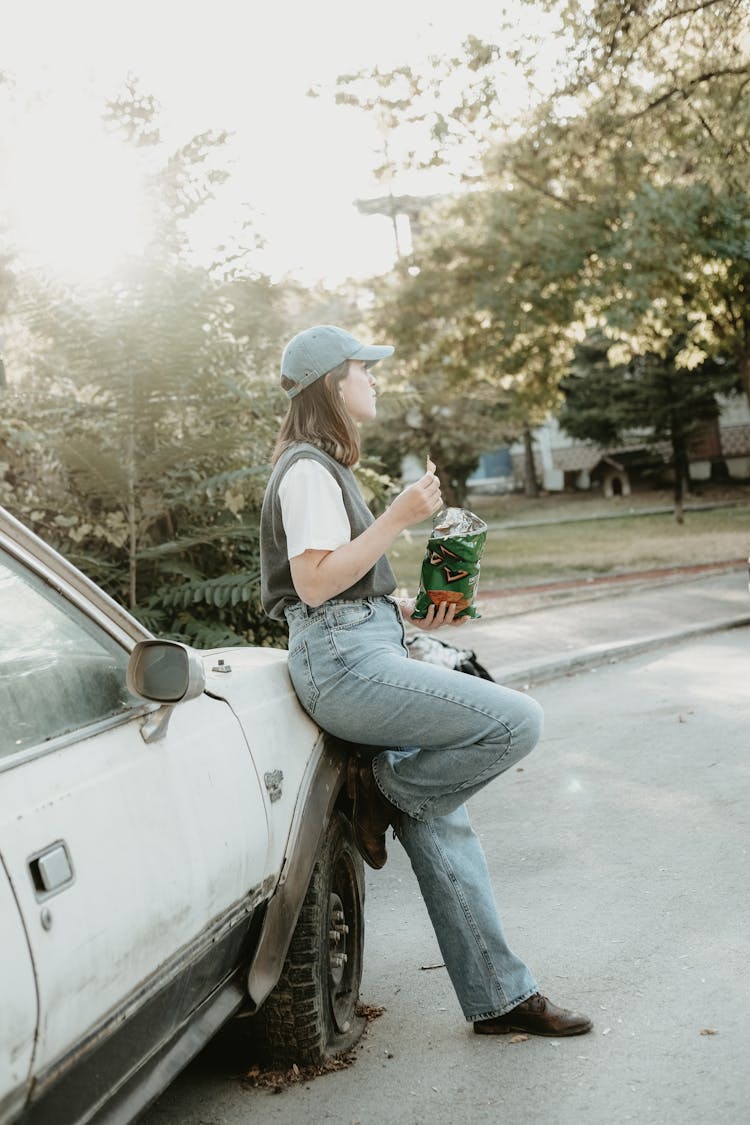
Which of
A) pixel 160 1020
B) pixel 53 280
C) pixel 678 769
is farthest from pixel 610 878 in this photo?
pixel 53 280

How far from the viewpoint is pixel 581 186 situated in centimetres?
2325

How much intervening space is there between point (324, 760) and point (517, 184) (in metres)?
22.5

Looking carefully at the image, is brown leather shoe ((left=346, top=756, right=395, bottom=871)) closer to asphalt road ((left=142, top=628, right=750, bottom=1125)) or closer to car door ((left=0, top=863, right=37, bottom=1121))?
asphalt road ((left=142, top=628, right=750, bottom=1125))

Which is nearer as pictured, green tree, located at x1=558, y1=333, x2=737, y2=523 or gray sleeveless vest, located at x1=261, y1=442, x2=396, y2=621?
gray sleeveless vest, located at x1=261, y1=442, x2=396, y2=621

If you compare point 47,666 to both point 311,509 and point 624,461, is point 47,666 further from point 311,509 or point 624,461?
point 624,461

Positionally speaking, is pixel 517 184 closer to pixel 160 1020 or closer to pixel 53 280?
pixel 53 280

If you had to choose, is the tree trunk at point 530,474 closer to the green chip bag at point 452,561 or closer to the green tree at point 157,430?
the green tree at point 157,430

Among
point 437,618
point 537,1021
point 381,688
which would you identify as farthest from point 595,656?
point 381,688

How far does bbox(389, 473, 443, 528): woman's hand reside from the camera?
3561mm

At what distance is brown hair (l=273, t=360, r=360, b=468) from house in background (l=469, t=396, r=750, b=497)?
38.5m

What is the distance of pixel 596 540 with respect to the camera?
102ft

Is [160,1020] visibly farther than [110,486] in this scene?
No

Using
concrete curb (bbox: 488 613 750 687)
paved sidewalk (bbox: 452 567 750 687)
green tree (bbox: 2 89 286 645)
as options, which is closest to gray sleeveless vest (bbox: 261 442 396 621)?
green tree (bbox: 2 89 286 645)

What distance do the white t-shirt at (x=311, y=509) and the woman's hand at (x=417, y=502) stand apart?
0.52ft
